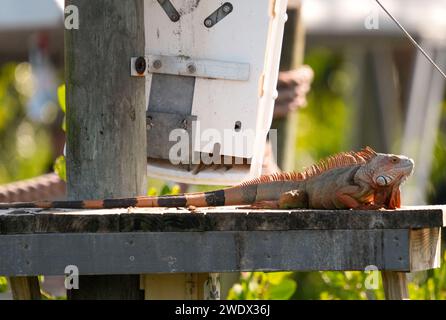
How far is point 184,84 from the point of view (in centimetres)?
623

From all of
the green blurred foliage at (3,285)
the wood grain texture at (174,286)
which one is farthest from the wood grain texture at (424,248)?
the green blurred foliage at (3,285)

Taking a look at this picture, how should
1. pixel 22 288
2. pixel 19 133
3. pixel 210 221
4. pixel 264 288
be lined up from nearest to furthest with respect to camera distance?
pixel 210 221
pixel 22 288
pixel 264 288
pixel 19 133

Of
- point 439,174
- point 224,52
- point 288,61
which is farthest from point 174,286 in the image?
point 439,174

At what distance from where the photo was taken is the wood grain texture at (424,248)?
5.09m

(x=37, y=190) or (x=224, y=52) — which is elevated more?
(x=224, y=52)

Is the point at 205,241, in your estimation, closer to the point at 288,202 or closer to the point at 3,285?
the point at 288,202

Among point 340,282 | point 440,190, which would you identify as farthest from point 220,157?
point 440,190

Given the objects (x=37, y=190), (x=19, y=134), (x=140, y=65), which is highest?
(x=19, y=134)

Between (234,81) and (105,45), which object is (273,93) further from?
(105,45)

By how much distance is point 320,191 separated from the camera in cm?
548

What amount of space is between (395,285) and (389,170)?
586 millimetres

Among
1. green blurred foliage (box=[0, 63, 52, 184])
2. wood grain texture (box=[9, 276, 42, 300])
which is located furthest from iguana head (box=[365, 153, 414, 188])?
green blurred foliage (box=[0, 63, 52, 184])

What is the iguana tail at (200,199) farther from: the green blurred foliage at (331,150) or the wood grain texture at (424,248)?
the green blurred foliage at (331,150)

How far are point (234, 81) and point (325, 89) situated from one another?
73.1ft
